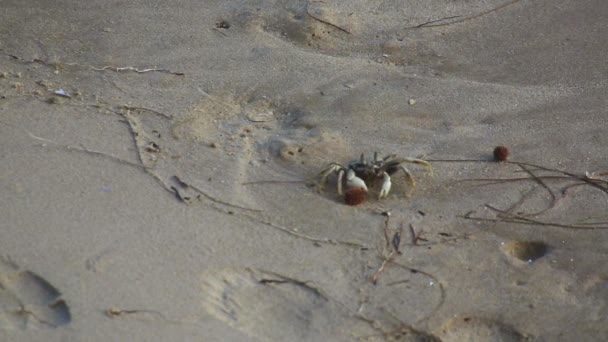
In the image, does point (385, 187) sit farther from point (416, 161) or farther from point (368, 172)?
point (416, 161)

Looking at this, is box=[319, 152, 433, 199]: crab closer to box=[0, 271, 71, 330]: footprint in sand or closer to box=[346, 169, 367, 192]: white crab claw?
box=[346, 169, 367, 192]: white crab claw

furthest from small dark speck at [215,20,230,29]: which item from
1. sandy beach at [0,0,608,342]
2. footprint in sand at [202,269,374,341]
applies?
footprint in sand at [202,269,374,341]

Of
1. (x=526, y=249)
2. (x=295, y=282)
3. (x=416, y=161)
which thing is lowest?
(x=295, y=282)

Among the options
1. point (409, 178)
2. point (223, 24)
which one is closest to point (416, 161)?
point (409, 178)

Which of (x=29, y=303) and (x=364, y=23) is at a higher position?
(x=364, y=23)

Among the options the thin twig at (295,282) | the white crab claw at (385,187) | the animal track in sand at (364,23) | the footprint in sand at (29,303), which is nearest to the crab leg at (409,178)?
the white crab claw at (385,187)

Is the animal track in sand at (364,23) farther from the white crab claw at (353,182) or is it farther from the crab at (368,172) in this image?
the white crab claw at (353,182)

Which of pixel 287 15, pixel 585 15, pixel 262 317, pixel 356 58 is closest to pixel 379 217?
pixel 262 317
